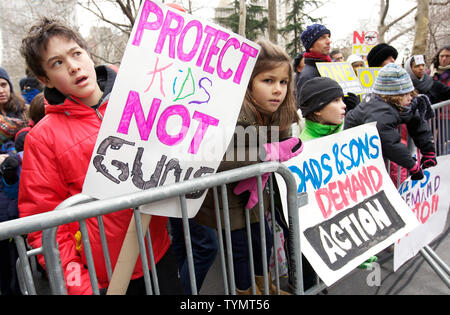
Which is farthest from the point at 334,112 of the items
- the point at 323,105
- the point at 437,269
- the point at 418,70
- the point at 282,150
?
the point at 418,70

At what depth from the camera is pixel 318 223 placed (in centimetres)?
188

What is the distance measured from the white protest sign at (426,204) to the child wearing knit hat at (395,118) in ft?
0.55

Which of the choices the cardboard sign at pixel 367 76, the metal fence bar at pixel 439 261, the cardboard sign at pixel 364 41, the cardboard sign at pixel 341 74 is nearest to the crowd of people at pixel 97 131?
the metal fence bar at pixel 439 261

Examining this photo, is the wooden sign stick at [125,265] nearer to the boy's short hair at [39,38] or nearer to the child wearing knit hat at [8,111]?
the boy's short hair at [39,38]

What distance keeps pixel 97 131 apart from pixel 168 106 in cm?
40

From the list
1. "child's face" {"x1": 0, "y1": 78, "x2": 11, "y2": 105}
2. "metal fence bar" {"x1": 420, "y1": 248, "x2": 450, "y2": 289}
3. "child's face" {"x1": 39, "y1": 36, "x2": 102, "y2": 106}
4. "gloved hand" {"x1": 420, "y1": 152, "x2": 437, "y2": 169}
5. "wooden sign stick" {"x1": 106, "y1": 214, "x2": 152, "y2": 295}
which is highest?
"child's face" {"x1": 0, "y1": 78, "x2": 11, "y2": 105}

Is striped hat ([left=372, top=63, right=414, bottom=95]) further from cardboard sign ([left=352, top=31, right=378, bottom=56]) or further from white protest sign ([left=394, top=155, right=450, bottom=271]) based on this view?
cardboard sign ([left=352, top=31, right=378, bottom=56])

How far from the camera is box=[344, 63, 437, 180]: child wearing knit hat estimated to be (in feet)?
7.98

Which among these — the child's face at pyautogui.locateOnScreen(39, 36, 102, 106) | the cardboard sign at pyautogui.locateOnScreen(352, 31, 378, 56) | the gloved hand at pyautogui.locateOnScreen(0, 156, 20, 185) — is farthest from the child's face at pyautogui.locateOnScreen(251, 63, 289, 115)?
the cardboard sign at pyautogui.locateOnScreen(352, 31, 378, 56)

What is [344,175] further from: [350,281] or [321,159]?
[350,281]

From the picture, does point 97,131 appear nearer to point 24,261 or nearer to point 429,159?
point 24,261

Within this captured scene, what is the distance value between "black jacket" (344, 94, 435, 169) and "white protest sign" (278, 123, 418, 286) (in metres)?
0.10

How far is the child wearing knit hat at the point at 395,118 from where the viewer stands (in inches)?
95.7

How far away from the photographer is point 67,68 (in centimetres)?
140
